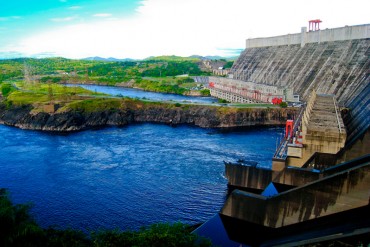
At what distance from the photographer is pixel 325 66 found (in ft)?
199

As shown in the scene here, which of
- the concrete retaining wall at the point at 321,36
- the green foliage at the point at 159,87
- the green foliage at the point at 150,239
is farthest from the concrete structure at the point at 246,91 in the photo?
the green foliage at the point at 150,239

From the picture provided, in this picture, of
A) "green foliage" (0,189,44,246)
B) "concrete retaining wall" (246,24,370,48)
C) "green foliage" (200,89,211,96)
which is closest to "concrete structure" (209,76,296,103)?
"green foliage" (200,89,211,96)

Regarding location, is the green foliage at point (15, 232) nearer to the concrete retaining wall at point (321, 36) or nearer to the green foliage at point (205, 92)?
the concrete retaining wall at point (321, 36)

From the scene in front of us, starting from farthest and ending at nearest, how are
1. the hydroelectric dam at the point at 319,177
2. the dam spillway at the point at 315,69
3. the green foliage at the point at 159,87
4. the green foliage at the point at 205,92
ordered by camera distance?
the green foliage at the point at 159,87, the green foliage at the point at 205,92, the dam spillway at the point at 315,69, the hydroelectric dam at the point at 319,177

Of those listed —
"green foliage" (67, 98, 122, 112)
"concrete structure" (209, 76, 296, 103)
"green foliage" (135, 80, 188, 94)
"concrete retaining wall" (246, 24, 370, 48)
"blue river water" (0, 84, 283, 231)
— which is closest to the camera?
"blue river water" (0, 84, 283, 231)

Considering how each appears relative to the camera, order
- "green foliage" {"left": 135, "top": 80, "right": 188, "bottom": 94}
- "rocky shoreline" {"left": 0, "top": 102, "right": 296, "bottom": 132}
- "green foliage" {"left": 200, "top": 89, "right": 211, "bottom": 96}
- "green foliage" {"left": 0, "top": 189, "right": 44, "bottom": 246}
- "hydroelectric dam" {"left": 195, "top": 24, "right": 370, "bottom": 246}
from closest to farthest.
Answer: "green foliage" {"left": 0, "top": 189, "right": 44, "bottom": 246}
"hydroelectric dam" {"left": 195, "top": 24, "right": 370, "bottom": 246}
"rocky shoreline" {"left": 0, "top": 102, "right": 296, "bottom": 132}
"green foliage" {"left": 200, "top": 89, "right": 211, "bottom": 96}
"green foliage" {"left": 135, "top": 80, "right": 188, "bottom": 94}

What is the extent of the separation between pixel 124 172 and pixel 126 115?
33217 mm

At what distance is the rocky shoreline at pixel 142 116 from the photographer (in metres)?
63.9

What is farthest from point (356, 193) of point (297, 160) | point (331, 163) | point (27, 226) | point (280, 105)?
point (280, 105)

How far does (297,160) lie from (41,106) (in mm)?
56601

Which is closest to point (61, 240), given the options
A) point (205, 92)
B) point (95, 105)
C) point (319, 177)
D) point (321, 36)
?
point (319, 177)

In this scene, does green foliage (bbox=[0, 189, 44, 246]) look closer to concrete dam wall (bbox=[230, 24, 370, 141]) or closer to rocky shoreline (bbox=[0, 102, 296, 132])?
concrete dam wall (bbox=[230, 24, 370, 141])

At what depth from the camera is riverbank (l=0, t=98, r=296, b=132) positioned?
210 ft

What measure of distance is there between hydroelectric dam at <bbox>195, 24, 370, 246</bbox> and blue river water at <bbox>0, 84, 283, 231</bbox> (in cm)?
376
